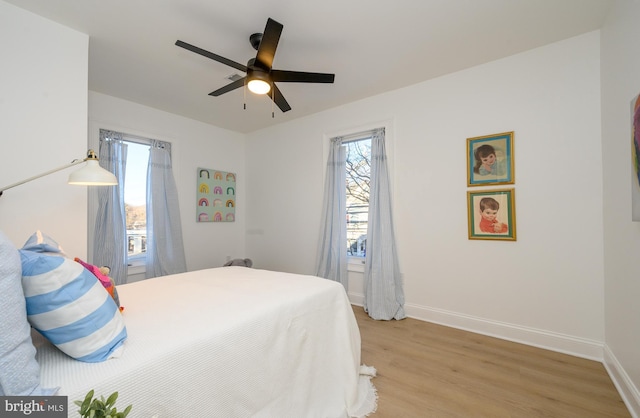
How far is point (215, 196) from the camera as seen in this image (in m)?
4.52

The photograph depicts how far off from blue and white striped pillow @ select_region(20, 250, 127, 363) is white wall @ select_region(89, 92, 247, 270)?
3091 mm

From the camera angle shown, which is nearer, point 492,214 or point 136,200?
point 492,214

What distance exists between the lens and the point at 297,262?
421cm

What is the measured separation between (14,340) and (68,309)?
0.58 ft

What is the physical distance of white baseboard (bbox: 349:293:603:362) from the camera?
7.35ft

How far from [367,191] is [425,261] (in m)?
1.16

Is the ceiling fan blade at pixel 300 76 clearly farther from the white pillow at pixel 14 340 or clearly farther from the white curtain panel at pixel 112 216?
the white curtain panel at pixel 112 216

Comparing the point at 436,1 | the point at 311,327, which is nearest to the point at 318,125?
the point at 436,1

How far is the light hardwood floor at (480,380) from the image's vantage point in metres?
1.65

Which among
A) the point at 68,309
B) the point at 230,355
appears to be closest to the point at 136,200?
the point at 68,309

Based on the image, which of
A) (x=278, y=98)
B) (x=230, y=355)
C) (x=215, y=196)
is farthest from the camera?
(x=215, y=196)

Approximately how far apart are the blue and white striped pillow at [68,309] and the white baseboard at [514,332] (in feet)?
9.44

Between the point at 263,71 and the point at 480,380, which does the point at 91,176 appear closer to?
the point at 263,71

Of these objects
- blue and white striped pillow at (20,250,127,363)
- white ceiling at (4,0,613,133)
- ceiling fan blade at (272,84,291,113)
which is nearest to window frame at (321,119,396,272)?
white ceiling at (4,0,613,133)
